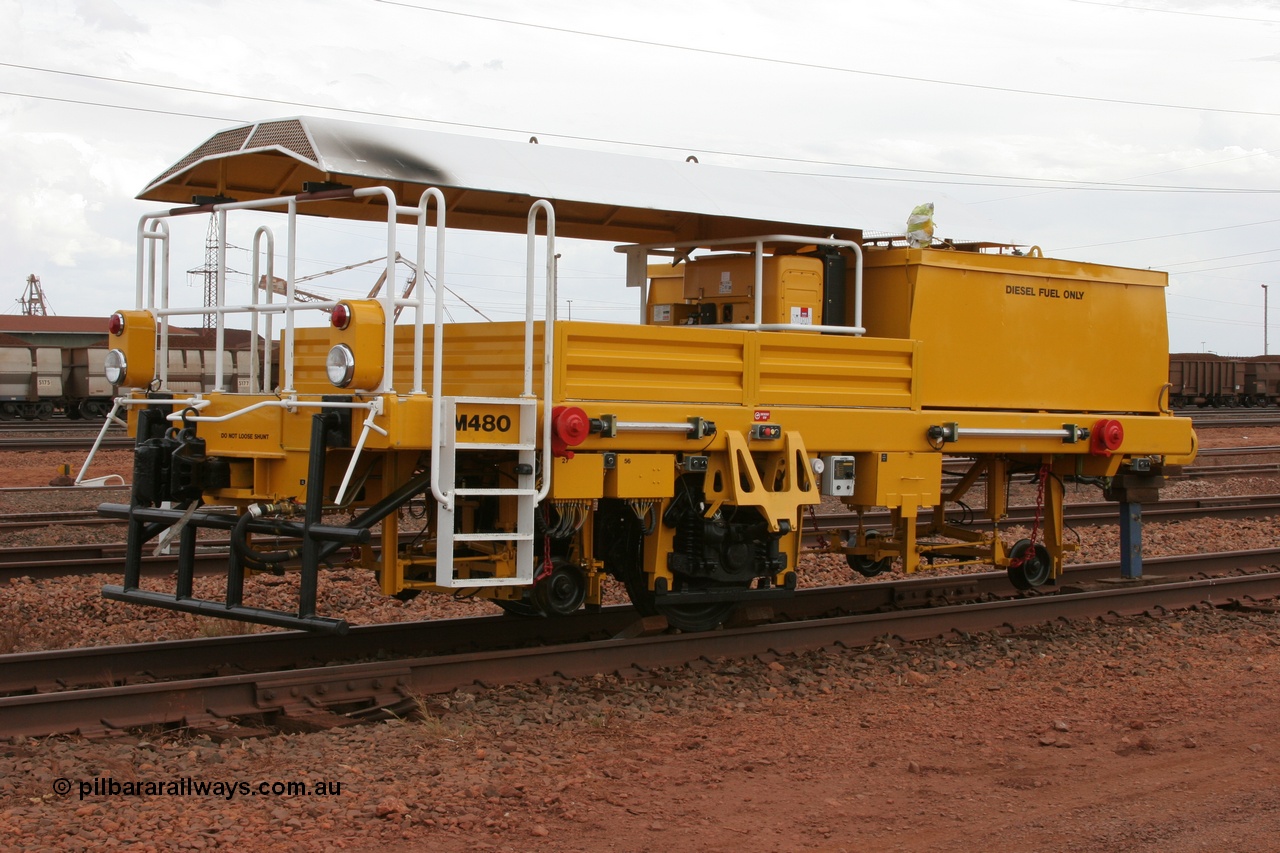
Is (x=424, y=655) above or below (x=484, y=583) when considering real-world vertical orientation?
below

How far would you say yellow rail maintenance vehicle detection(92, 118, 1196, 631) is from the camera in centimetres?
696

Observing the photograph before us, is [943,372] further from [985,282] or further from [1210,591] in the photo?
[1210,591]

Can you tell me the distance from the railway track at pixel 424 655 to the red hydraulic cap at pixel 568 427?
132 cm

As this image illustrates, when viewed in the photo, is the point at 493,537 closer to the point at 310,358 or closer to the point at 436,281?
the point at 436,281

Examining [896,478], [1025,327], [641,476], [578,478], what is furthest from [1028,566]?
[578,478]

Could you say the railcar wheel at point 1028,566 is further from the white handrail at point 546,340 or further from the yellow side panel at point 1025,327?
the white handrail at point 546,340

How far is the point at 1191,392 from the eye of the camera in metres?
56.5

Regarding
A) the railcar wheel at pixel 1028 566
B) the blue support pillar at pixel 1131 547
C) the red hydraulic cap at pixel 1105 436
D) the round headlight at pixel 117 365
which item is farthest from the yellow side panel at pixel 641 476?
the blue support pillar at pixel 1131 547

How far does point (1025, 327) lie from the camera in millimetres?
9539

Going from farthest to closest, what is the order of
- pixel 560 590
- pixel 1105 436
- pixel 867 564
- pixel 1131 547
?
pixel 1131 547 → pixel 867 564 → pixel 1105 436 → pixel 560 590

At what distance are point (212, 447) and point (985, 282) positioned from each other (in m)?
5.42

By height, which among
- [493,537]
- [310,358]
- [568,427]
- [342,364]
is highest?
[310,358]

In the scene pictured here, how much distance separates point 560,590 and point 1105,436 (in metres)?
4.63

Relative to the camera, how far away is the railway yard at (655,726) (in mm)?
5117
